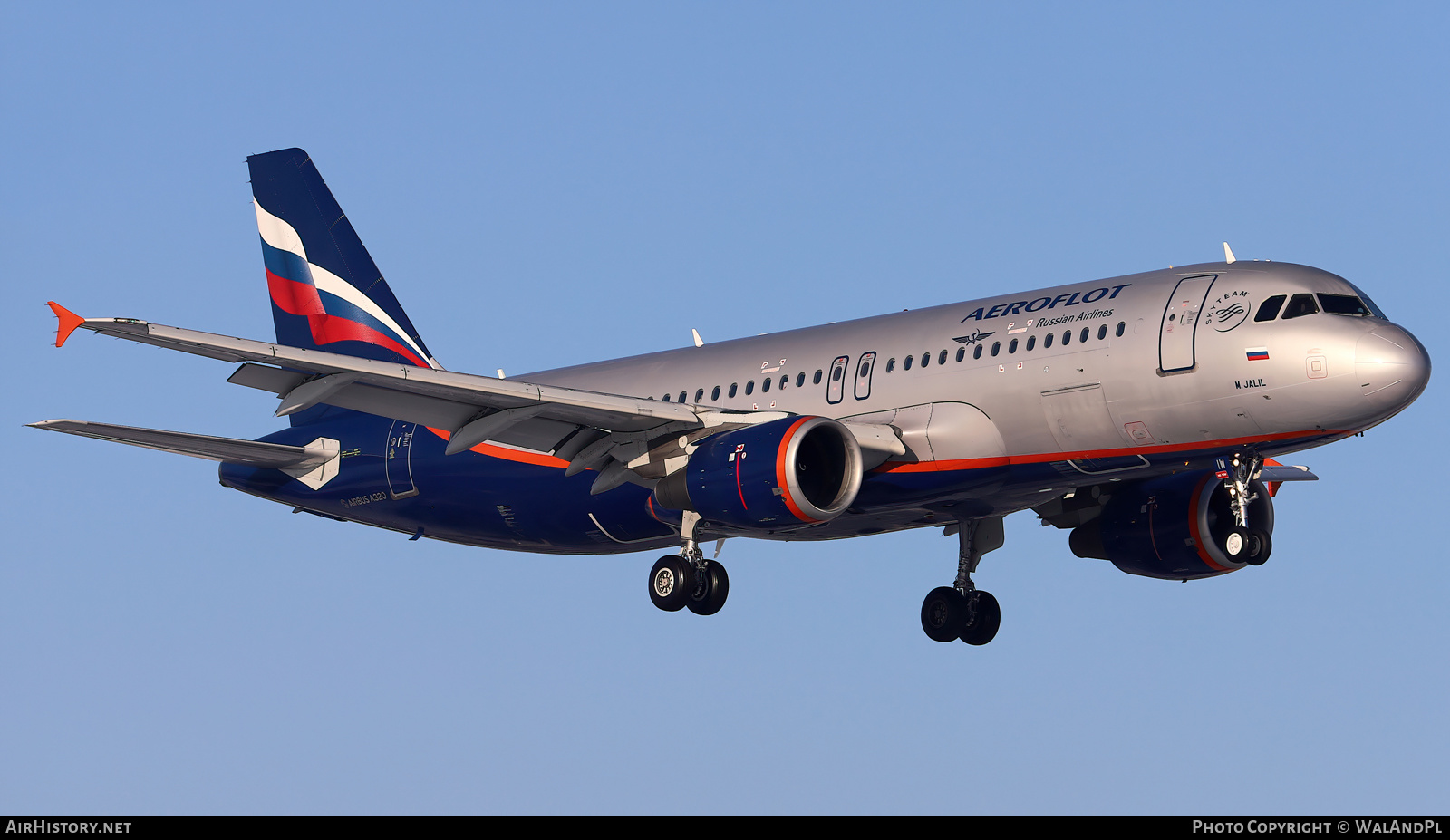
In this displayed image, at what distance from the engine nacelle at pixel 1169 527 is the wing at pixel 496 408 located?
7.98m

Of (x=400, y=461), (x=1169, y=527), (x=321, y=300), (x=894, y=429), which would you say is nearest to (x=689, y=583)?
(x=894, y=429)

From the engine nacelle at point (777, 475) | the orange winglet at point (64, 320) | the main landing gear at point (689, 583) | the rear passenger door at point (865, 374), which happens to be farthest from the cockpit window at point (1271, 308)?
the orange winglet at point (64, 320)

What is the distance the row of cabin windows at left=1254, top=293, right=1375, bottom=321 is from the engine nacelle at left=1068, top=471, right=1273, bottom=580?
7301mm

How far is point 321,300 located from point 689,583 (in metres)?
14.6

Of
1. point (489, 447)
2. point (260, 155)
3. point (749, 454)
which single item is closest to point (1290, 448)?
point (749, 454)

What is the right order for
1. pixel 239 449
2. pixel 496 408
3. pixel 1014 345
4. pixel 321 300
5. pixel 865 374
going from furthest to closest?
1. pixel 321 300
2. pixel 239 449
3. pixel 865 374
4. pixel 496 408
5. pixel 1014 345

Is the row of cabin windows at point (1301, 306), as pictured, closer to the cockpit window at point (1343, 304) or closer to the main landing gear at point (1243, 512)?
the cockpit window at point (1343, 304)

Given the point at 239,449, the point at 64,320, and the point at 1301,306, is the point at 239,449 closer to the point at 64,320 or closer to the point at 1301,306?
the point at 64,320

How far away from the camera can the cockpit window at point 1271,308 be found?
96.5 feet

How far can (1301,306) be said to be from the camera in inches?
1157

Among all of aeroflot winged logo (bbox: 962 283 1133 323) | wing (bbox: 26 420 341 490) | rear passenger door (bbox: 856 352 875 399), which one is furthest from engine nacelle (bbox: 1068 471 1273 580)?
wing (bbox: 26 420 341 490)

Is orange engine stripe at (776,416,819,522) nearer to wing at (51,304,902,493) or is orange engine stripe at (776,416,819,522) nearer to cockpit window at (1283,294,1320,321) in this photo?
wing at (51,304,902,493)
